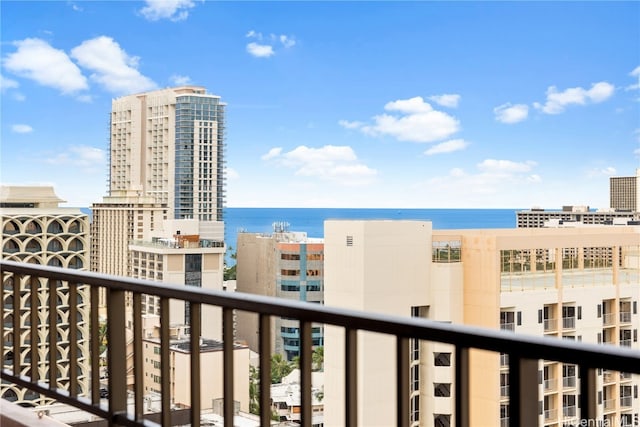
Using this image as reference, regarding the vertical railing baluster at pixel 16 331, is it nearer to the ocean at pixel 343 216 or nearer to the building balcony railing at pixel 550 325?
the building balcony railing at pixel 550 325

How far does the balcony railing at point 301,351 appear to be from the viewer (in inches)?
28.5

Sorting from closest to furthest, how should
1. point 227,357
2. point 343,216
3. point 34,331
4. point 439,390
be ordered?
point 227,357
point 34,331
point 439,390
point 343,216

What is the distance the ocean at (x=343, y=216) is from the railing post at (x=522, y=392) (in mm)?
20636

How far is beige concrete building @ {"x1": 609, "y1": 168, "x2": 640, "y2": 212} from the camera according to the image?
43.0 ft

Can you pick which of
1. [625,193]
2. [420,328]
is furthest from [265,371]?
[625,193]

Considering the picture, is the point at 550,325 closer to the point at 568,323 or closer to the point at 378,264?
the point at 568,323

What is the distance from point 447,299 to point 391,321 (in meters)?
8.74

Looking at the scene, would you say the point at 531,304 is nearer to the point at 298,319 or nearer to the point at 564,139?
the point at 298,319

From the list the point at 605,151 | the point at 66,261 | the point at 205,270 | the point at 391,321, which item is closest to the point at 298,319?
the point at 391,321

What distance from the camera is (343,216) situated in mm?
23938

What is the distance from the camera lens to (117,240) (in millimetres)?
9328

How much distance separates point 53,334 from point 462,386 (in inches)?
41.5

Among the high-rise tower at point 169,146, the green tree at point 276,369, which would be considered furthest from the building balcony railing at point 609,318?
the green tree at point 276,369

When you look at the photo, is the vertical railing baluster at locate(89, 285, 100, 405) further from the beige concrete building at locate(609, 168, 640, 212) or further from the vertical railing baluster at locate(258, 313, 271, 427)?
the beige concrete building at locate(609, 168, 640, 212)
